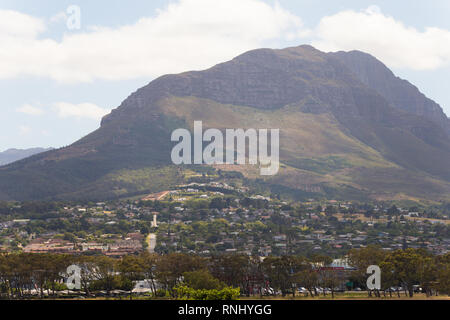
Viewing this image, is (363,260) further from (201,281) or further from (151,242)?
(151,242)

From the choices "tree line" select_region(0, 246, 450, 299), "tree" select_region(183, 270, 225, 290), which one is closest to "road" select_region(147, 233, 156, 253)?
"tree line" select_region(0, 246, 450, 299)

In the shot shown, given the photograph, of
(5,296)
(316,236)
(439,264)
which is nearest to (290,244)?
(316,236)

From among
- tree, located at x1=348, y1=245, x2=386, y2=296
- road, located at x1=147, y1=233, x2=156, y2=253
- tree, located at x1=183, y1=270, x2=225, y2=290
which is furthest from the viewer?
road, located at x1=147, y1=233, x2=156, y2=253

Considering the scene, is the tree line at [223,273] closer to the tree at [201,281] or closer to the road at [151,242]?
the tree at [201,281]

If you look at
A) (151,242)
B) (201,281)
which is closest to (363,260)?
(201,281)

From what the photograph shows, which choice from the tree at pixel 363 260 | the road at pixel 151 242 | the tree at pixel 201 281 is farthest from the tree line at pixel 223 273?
the road at pixel 151 242

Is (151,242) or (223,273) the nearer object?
(223,273)

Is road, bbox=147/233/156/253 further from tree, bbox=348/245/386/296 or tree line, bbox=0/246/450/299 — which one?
tree, bbox=348/245/386/296
